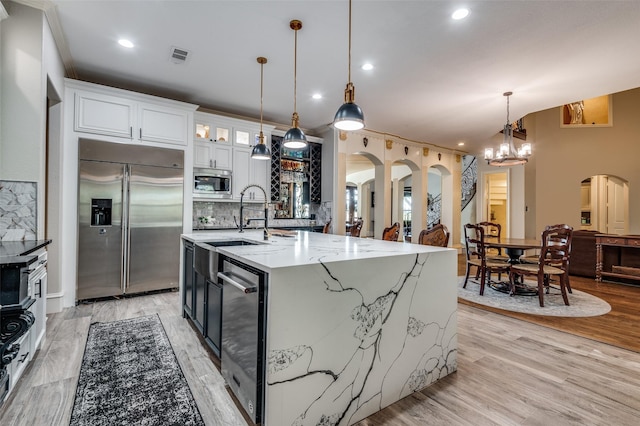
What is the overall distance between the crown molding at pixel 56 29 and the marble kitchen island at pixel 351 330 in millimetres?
2700

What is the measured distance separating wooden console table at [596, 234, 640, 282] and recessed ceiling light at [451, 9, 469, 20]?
183 inches

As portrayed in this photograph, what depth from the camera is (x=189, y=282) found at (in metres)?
3.01

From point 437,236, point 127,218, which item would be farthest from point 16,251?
point 437,236

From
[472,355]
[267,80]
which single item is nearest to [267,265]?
[472,355]

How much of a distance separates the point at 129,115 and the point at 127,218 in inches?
Answer: 52.8

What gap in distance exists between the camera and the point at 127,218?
3928 mm

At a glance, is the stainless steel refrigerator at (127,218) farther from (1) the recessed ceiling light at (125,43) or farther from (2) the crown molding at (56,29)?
(1) the recessed ceiling light at (125,43)

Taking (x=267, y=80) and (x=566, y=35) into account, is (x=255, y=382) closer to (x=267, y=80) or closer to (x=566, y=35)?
(x=267, y=80)

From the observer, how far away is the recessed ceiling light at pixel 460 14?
265 cm

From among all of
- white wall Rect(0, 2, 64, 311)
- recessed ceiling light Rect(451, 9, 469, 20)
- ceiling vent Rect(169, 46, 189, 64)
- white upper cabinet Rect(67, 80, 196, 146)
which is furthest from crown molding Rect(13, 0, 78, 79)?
recessed ceiling light Rect(451, 9, 469, 20)

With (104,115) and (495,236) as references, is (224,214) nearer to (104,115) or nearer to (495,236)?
(104,115)

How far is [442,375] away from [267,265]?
1.54 metres

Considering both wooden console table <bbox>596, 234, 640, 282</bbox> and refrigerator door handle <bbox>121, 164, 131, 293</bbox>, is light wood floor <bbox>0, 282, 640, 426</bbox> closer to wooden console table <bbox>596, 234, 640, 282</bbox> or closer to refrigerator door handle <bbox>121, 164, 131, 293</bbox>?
refrigerator door handle <bbox>121, 164, 131, 293</bbox>

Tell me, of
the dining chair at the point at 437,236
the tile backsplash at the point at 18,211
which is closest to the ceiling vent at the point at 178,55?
the tile backsplash at the point at 18,211
